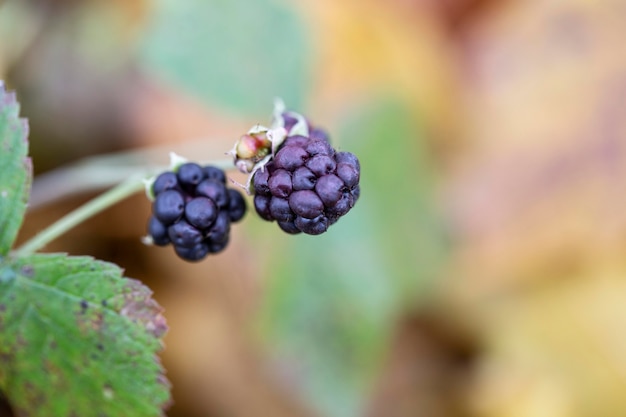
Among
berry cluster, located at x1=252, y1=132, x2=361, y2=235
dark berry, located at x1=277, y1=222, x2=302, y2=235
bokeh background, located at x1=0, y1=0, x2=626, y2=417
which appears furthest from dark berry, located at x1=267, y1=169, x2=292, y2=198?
bokeh background, located at x1=0, y1=0, x2=626, y2=417

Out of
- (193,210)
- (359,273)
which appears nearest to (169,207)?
(193,210)

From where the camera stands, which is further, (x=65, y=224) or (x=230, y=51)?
(x=230, y=51)

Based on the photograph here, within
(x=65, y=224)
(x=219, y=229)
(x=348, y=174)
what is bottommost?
(x=65, y=224)

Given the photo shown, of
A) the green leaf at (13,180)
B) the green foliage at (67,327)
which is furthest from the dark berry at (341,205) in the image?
the green leaf at (13,180)

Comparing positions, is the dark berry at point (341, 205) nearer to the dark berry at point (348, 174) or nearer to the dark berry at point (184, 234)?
the dark berry at point (348, 174)

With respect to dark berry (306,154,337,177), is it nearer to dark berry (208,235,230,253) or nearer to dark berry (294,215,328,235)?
dark berry (294,215,328,235)

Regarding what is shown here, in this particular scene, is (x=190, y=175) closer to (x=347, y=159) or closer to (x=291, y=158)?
(x=291, y=158)
